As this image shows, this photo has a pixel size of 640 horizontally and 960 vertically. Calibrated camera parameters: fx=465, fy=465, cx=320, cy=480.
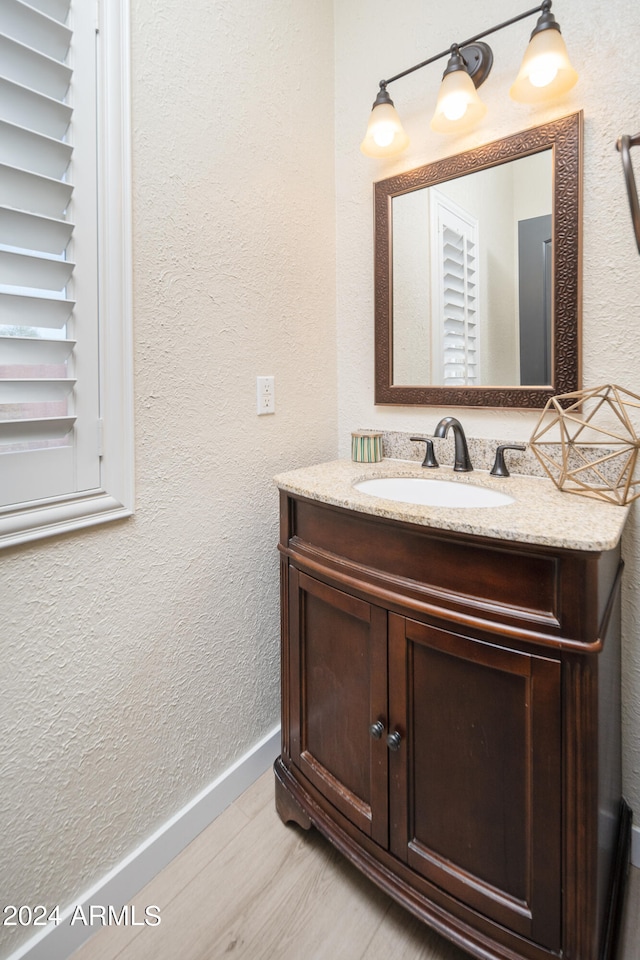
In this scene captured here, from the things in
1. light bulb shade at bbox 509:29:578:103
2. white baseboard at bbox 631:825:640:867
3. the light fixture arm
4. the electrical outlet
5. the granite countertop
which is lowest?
white baseboard at bbox 631:825:640:867

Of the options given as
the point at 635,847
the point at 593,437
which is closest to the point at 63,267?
the point at 593,437

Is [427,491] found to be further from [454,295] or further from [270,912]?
[270,912]

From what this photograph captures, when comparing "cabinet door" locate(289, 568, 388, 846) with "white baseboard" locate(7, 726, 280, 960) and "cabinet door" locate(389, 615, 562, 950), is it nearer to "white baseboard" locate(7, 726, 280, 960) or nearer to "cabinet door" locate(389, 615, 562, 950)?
"cabinet door" locate(389, 615, 562, 950)

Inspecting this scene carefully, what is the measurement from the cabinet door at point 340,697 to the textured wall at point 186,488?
0.25 m

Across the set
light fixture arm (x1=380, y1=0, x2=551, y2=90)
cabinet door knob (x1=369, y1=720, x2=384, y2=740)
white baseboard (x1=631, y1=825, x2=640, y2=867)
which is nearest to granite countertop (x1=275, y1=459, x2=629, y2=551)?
cabinet door knob (x1=369, y1=720, x2=384, y2=740)

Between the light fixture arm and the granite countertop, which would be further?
the light fixture arm

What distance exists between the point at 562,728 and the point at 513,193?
4.02 feet

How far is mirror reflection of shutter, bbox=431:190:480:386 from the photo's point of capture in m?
1.31

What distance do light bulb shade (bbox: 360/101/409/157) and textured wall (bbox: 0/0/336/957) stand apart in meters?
0.23

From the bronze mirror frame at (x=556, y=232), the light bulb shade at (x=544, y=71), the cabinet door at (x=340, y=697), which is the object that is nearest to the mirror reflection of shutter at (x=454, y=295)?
the bronze mirror frame at (x=556, y=232)

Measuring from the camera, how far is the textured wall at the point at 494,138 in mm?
1061

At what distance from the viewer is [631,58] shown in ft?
3.38

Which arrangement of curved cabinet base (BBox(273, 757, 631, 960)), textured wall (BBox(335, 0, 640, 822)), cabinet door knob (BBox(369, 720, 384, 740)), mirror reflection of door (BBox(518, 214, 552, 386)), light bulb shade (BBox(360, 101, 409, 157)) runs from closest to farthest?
1. curved cabinet base (BBox(273, 757, 631, 960))
2. cabinet door knob (BBox(369, 720, 384, 740))
3. textured wall (BBox(335, 0, 640, 822))
4. mirror reflection of door (BBox(518, 214, 552, 386))
5. light bulb shade (BBox(360, 101, 409, 157))

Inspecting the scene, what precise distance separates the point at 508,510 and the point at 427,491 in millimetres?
374
